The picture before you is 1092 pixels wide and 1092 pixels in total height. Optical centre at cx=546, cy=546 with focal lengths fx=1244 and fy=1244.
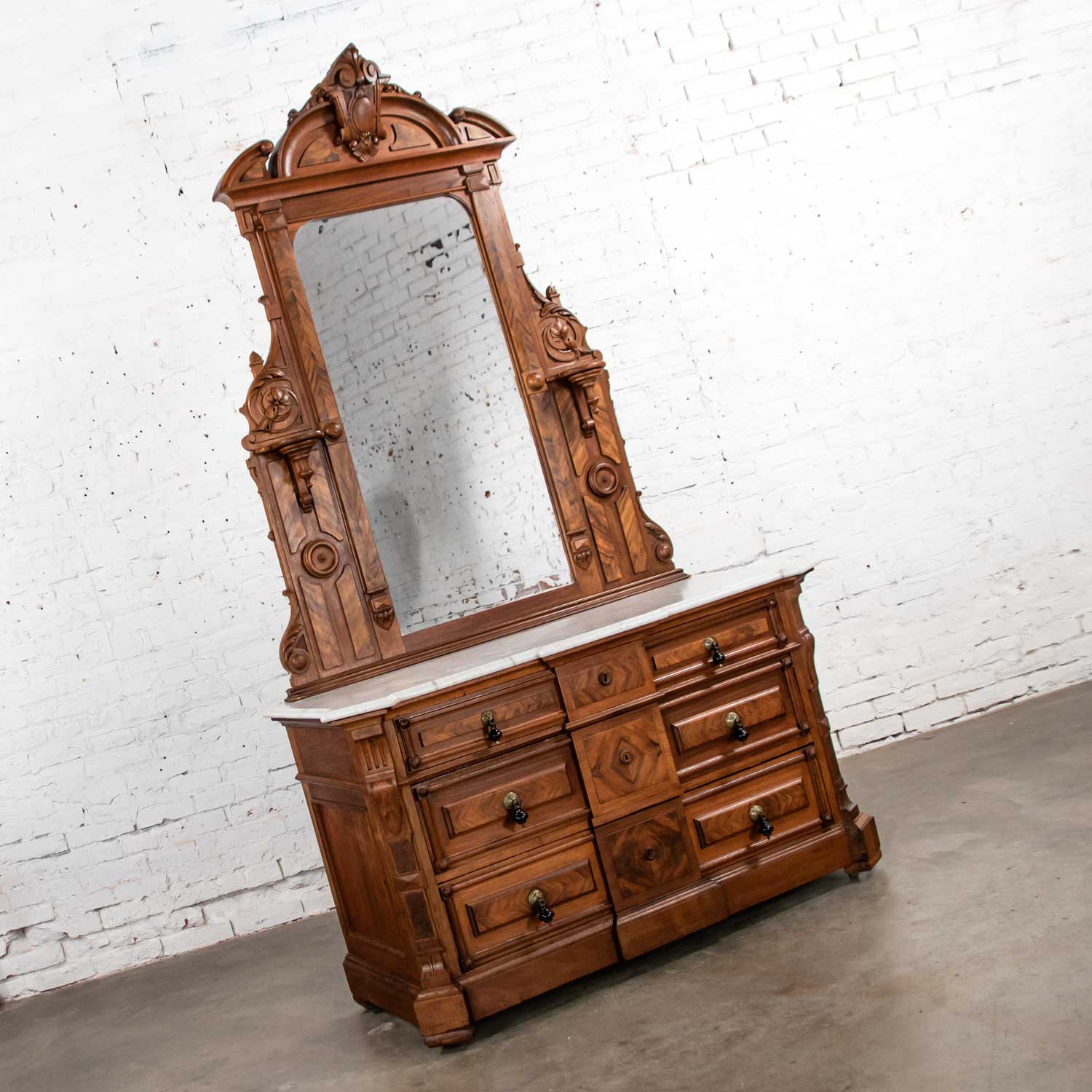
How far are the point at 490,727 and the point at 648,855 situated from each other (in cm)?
57

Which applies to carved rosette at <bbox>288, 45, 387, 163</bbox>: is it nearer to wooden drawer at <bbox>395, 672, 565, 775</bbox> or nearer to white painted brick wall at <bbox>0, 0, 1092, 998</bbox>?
white painted brick wall at <bbox>0, 0, 1092, 998</bbox>

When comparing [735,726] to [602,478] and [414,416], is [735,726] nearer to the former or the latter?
[602,478]

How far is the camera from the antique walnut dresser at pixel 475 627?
3207 mm

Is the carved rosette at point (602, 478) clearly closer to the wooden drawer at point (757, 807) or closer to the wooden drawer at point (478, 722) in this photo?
the wooden drawer at point (478, 722)

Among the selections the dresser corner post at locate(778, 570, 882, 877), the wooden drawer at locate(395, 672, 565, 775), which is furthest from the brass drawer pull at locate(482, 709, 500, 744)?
the dresser corner post at locate(778, 570, 882, 877)

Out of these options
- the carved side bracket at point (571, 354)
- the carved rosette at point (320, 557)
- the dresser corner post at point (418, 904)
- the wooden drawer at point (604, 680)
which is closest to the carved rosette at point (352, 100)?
the carved side bracket at point (571, 354)

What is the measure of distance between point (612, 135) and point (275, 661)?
2435 mm

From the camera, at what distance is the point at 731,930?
11.4 ft

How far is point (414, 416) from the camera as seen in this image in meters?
3.79

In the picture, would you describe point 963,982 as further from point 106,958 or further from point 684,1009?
point 106,958

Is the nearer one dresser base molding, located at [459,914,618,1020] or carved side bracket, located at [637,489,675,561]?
dresser base molding, located at [459,914,618,1020]

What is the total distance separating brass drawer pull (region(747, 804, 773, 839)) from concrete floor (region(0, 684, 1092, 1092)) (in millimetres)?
237

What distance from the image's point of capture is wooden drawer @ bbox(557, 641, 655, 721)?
3320mm

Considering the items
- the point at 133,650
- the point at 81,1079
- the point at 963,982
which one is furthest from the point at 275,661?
the point at 963,982
